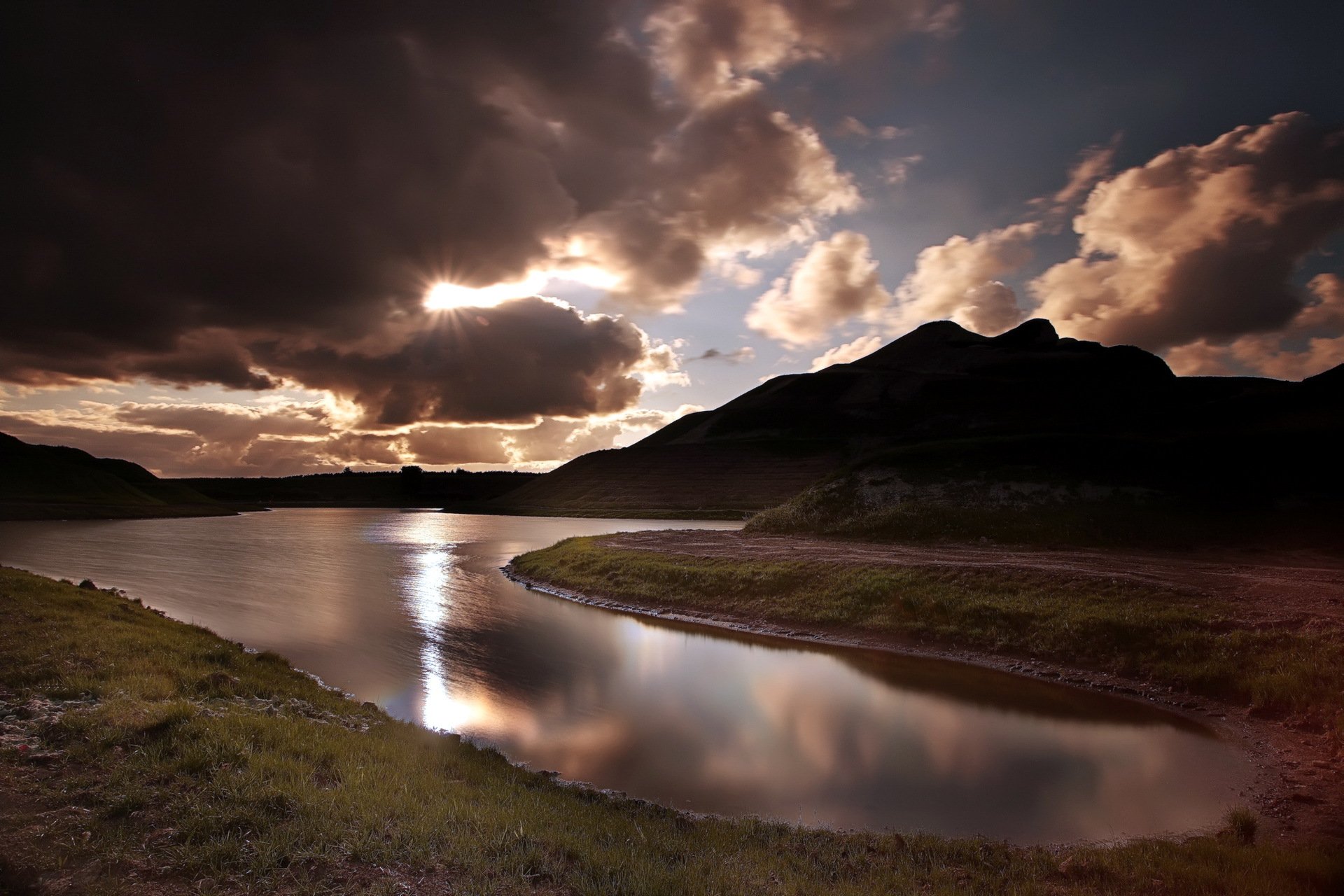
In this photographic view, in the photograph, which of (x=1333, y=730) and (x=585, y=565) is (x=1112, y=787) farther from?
(x=585, y=565)

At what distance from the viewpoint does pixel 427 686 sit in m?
23.7

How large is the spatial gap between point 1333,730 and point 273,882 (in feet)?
82.8

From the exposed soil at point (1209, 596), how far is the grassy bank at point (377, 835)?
4.29 m

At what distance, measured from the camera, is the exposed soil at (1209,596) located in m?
14.9

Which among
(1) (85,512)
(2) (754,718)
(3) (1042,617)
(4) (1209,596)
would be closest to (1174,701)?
(3) (1042,617)

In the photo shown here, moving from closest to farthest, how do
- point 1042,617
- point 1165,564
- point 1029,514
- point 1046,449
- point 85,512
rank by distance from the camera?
point 1042,617 → point 1165,564 → point 1029,514 → point 1046,449 → point 85,512

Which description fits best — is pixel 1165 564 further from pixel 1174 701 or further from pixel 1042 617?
pixel 1174 701

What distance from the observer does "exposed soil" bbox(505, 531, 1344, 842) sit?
14.9 meters

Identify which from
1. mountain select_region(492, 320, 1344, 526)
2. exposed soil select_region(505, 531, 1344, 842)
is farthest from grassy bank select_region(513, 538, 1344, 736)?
mountain select_region(492, 320, 1344, 526)

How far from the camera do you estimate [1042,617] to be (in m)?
27.6

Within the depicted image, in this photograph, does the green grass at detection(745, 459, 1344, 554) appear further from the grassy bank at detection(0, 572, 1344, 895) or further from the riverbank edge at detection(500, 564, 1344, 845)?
the grassy bank at detection(0, 572, 1344, 895)

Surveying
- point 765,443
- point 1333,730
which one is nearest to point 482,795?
point 1333,730

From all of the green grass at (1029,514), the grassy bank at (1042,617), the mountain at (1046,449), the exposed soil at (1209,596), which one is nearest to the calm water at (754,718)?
the exposed soil at (1209,596)

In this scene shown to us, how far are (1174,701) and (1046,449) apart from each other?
46.4 m
